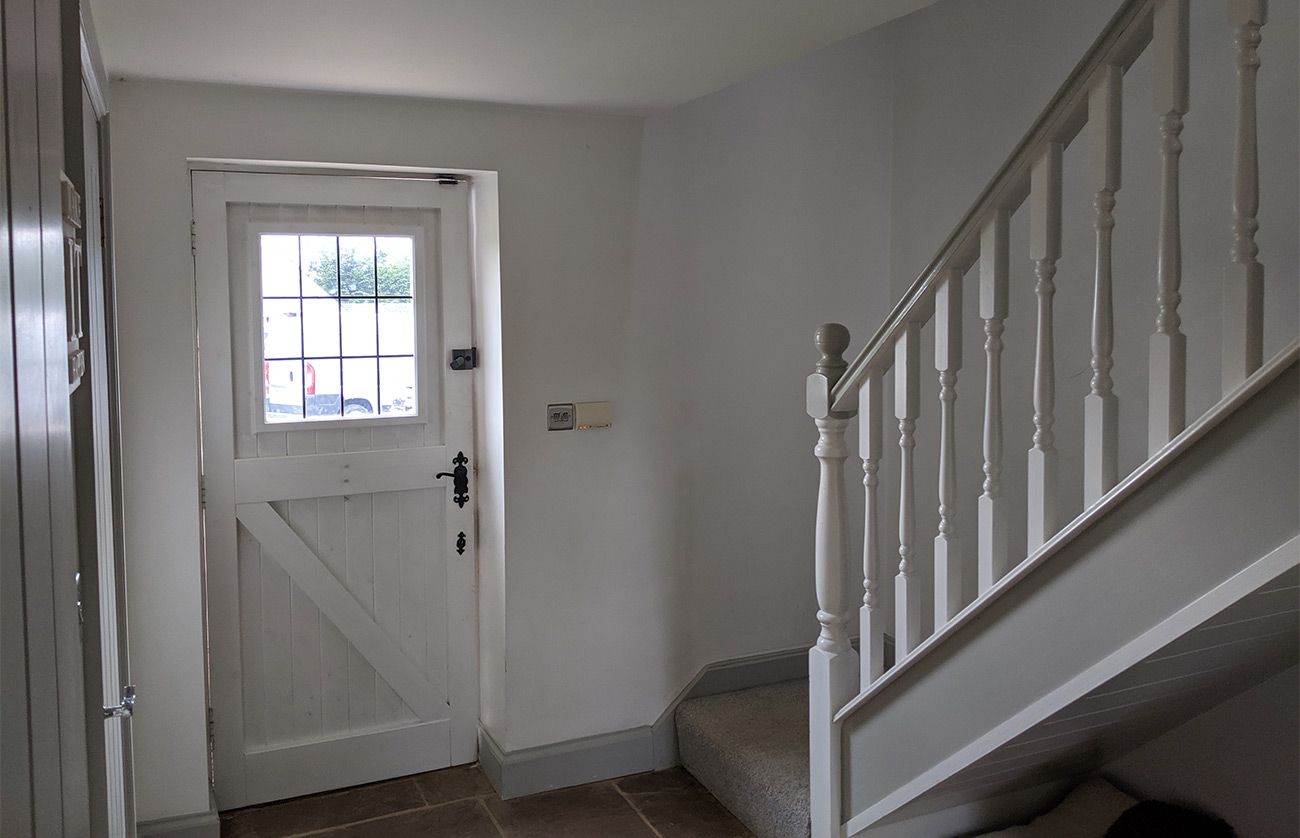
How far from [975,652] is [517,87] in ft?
6.65

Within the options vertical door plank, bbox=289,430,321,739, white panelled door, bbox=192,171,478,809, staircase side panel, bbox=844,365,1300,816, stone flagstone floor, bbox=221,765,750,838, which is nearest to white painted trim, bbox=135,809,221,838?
stone flagstone floor, bbox=221,765,750,838

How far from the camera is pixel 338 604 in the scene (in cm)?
359

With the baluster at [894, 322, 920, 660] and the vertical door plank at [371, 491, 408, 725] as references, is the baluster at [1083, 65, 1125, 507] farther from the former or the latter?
the vertical door plank at [371, 491, 408, 725]

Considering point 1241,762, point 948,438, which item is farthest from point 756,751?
point 948,438

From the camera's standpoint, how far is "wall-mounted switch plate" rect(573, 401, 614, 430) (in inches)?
141

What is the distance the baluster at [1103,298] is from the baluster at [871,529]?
62cm

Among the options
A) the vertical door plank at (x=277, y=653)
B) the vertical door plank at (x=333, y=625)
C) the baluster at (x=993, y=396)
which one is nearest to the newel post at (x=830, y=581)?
the baluster at (x=993, y=396)

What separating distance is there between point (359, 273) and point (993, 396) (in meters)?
2.18

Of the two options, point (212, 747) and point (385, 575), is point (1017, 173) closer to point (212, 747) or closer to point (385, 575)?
point (385, 575)

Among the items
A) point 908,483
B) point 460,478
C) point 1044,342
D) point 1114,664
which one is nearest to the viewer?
point 1114,664

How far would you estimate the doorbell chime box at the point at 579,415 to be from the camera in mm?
3566

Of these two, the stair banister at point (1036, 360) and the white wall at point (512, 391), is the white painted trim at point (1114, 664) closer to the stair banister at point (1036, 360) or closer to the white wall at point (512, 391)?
the stair banister at point (1036, 360)

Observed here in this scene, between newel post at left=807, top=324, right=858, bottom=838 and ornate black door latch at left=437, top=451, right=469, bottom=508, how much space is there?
57.9 inches

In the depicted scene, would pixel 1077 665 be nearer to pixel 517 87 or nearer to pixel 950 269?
pixel 950 269
